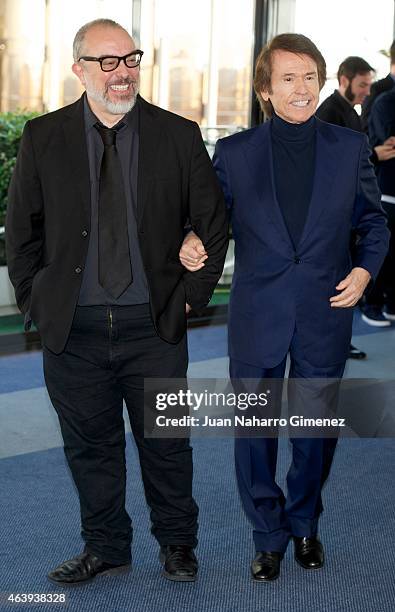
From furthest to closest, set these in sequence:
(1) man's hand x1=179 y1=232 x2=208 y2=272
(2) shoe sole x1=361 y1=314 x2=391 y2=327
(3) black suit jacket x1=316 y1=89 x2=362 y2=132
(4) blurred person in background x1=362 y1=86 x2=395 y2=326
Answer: (2) shoe sole x1=361 y1=314 x2=391 y2=327, (4) blurred person in background x1=362 y1=86 x2=395 y2=326, (3) black suit jacket x1=316 y1=89 x2=362 y2=132, (1) man's hand x1=179 y1=232 x2=208 y2=272

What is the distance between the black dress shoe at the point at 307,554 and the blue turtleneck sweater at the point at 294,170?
1.00 metres

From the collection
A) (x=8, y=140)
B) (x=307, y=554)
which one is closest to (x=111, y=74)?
(x=307, y=554)

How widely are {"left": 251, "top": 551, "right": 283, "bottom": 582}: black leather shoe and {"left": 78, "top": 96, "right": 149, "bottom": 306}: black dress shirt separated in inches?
37.1

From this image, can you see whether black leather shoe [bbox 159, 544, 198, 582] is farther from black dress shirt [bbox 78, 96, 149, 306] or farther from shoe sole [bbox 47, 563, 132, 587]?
black dress shirt [bbox 78, 96, 149, 306]

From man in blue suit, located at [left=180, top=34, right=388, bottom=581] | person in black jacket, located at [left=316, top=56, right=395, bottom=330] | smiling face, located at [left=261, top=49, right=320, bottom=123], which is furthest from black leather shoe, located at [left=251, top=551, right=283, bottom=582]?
person in black jacket, located at [left=316, top=56, right=395, bottom=330]

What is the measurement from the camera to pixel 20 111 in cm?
674

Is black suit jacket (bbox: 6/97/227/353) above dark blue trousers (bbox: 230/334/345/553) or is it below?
above

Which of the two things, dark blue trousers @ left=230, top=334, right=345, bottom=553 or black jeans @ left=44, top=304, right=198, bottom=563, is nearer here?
black jeans @ left=44, top=304, right=198, bottom=563

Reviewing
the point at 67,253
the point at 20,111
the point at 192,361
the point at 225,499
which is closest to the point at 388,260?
the point at 192,361

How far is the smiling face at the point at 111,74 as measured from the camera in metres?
2.88

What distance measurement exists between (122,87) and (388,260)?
16.1 ft

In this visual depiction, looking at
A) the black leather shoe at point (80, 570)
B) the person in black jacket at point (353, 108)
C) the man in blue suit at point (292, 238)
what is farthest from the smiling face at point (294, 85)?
the person in black jacket at point (353, 108)

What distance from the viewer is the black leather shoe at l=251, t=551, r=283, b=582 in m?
3.26

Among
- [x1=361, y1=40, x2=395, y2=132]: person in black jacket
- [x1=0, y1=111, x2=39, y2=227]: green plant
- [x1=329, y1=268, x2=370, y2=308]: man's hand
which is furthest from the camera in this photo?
[x1=361, y1=40, x2=395, y2=132]: person in black jacket
